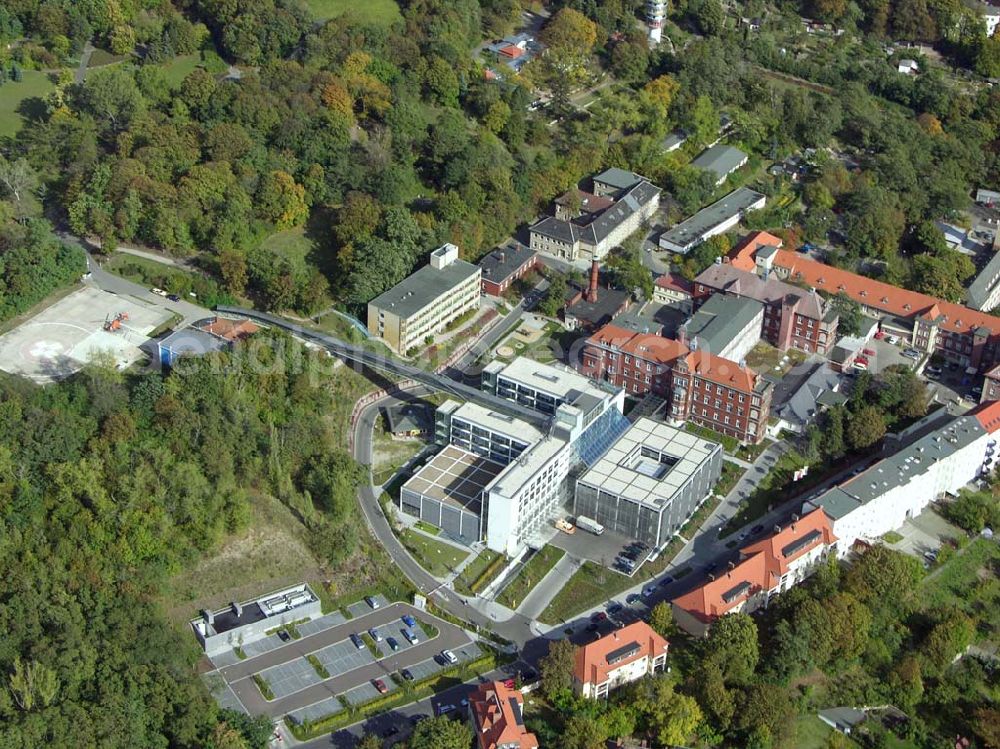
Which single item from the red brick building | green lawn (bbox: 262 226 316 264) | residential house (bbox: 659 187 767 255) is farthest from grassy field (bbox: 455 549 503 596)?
residential house (bbox: 659 187 767 255)

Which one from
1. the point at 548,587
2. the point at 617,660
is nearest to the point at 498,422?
the point at 548,587

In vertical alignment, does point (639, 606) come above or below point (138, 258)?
below

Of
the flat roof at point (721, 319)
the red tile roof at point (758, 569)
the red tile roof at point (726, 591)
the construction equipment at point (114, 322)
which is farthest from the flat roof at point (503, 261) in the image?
the red tile roof at point (726, 591)

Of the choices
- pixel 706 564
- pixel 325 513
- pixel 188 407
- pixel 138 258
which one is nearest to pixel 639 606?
pixel 706 564

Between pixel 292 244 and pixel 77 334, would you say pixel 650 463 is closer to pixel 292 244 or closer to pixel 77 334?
pixel 292 244

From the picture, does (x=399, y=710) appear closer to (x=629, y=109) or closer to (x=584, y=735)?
(x=584, y=735)

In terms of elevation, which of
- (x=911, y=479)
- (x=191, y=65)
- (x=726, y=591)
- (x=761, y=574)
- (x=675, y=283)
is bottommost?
(x=761, y=574)
